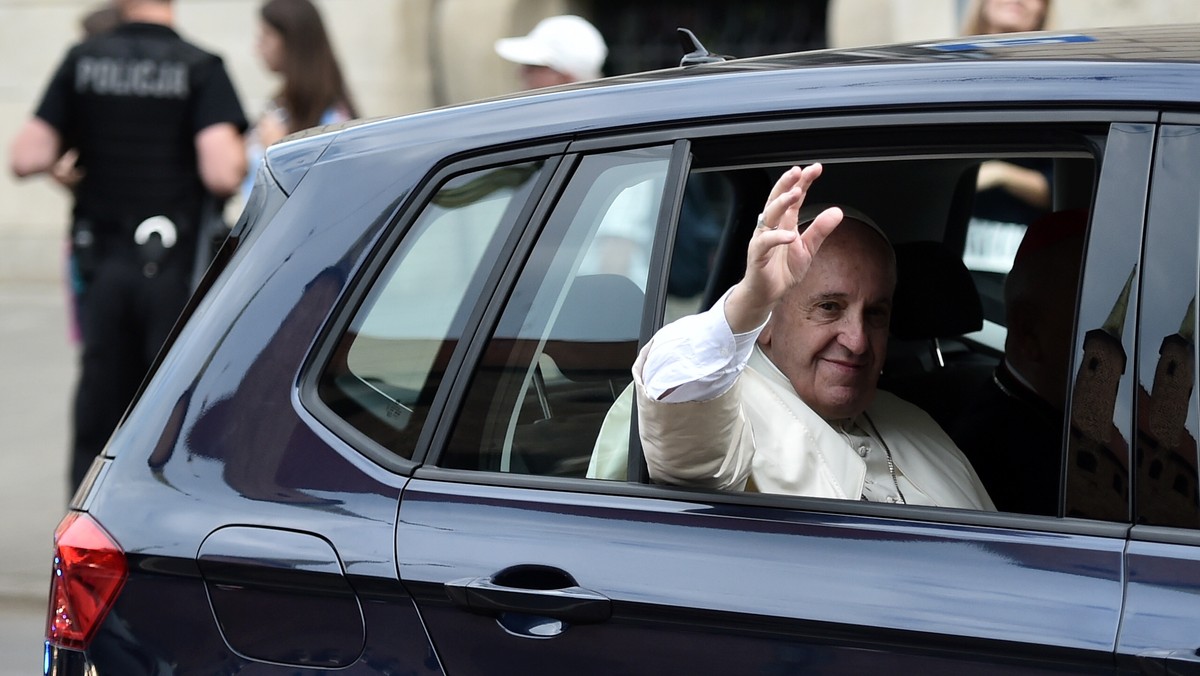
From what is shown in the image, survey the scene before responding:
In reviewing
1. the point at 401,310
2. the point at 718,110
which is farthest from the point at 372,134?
the point at 718,110

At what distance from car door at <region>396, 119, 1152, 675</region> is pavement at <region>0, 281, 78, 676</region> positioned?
2779 millimetres

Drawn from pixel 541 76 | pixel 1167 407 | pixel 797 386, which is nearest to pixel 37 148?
pixel 541 76

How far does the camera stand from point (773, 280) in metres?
1.89

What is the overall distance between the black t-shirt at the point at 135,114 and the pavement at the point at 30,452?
3.97 ft

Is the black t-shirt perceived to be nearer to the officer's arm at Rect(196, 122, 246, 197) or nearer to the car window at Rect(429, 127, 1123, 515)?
the officer's arm at Rect(196, 122, 246, 197)

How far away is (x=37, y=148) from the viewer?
470 cm

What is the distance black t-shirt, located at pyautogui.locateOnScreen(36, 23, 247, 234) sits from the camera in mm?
4641

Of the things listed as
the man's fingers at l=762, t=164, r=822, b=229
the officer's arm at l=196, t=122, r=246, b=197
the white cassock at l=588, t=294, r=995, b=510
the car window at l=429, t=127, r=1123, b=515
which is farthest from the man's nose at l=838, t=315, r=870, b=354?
the officer's arm at l=196, t=122, r=246, b=197

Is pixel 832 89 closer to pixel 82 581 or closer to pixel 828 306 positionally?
pixel 828 306

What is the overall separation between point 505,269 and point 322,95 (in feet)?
9.56

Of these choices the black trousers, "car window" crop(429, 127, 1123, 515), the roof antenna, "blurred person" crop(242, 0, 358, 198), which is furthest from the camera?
"blurred person" crop(242, 0, 358, 198)

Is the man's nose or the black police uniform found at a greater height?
the black police uniform

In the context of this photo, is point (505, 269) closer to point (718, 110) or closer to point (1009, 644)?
point (718, 110)

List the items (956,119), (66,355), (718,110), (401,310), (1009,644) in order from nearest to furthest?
(1009,644) → (956,119) → (718,110) → (401,310) → (66,355)
